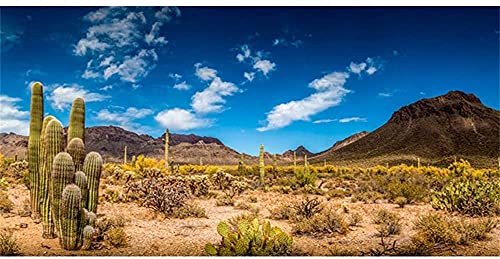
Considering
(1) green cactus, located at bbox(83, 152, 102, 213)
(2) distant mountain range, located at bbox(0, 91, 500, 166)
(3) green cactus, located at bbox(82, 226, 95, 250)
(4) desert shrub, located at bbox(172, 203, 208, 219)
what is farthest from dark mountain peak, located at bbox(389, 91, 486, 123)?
(3) green cactus, located at bbox(82, 226, 95, 250)

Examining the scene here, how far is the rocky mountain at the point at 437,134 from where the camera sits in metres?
68.5

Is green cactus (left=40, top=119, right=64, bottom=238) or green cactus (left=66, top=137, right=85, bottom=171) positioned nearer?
green cactus (left=66, top=137, right=85, bottom=171)

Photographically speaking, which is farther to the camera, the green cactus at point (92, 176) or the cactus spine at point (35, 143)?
the cactus spine at point (35, 143)

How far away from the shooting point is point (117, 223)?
32.1 feet

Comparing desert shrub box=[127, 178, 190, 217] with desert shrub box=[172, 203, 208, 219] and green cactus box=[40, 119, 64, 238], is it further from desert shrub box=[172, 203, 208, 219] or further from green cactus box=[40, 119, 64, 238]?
green cactus box=[40, 119, 64, 238]

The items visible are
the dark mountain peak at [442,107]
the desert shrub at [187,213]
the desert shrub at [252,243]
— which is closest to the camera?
the desert shrub at [252,243]

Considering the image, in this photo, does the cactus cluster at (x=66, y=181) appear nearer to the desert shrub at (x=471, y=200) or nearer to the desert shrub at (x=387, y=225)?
the desert shrub at (x=387, y=225)

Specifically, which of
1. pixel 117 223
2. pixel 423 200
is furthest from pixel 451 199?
pixel 117 223

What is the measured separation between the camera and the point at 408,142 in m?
76.1

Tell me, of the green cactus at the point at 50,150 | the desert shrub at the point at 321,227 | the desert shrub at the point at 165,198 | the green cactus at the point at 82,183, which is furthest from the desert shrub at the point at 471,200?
the green cactus at the point at 50,150

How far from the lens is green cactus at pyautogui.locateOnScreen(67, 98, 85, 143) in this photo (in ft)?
32.0

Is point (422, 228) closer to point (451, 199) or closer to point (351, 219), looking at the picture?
point (351, 219)

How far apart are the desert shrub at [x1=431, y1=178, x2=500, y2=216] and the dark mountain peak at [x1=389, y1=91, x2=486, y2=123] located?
259 feet
